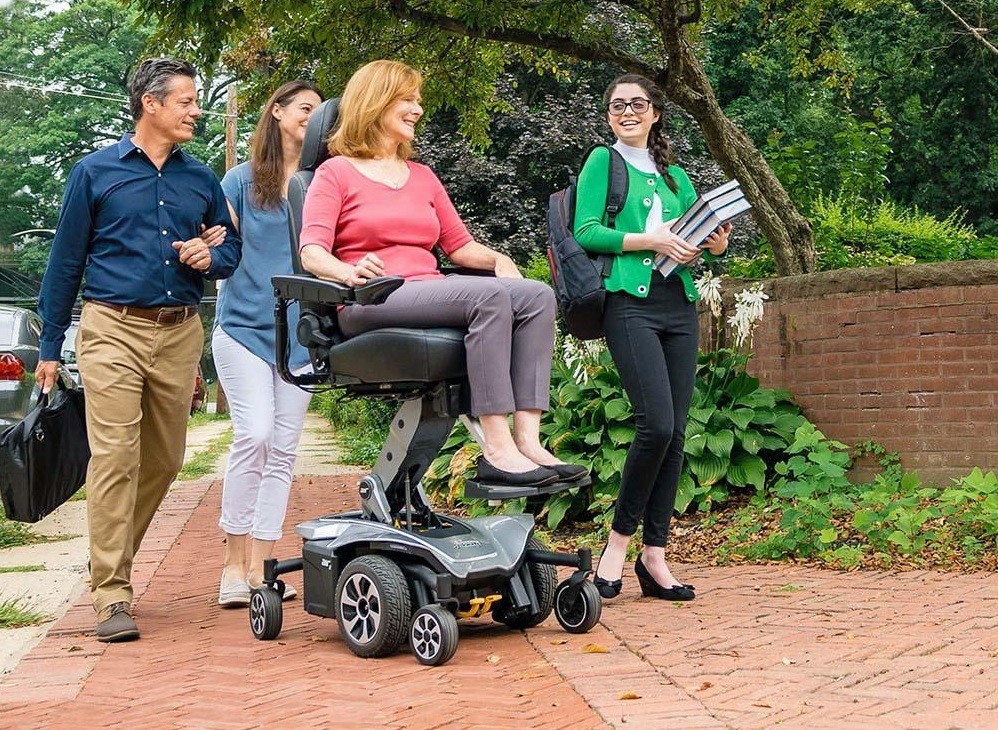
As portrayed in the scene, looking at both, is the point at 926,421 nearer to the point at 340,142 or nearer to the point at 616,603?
the point at 616,603

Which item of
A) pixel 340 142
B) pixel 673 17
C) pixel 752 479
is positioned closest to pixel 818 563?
pixel 752 479

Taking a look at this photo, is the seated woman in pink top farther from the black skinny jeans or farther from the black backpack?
the black skinny jeans

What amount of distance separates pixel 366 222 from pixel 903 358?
4.01 metres

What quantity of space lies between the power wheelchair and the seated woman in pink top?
8 cm

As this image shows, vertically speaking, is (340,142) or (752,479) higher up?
(340,142)

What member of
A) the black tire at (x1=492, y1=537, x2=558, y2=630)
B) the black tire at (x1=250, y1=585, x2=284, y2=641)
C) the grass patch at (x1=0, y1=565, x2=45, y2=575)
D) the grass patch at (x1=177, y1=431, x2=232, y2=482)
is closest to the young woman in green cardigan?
the black tire at (x1=492, y1=537, x2=558, y2=630)

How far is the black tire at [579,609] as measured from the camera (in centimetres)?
480

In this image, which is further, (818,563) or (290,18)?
(290,18)

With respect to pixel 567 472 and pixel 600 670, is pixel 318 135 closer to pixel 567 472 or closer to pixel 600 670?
pixel 567 472

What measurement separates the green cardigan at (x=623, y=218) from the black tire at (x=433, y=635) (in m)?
1.58

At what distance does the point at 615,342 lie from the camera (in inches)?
212

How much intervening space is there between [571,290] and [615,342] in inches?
10.6

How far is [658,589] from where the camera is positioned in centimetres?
558

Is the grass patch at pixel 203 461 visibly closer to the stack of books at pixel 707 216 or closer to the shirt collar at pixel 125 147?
the shirt collar at pixel 125 147
